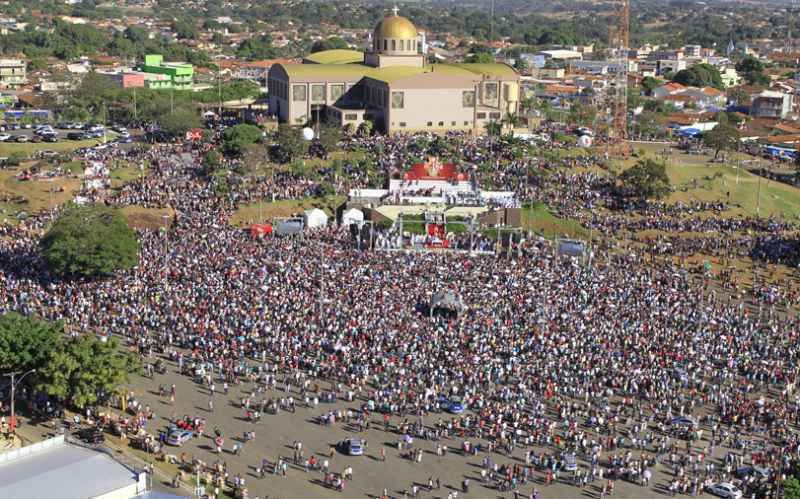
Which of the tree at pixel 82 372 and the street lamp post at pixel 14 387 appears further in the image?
the tree at pixel 82 372

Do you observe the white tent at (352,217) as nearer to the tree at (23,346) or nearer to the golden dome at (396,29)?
the tree at (23,346)

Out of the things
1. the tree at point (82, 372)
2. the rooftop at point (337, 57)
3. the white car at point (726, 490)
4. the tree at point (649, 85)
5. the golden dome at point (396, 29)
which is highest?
the golden dome at point (396, 29)

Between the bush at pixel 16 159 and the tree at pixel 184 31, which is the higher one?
the tree at pixel 184 31

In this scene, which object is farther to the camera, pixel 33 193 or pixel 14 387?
pixel 33 193

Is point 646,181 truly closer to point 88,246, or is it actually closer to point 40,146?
point 88,246

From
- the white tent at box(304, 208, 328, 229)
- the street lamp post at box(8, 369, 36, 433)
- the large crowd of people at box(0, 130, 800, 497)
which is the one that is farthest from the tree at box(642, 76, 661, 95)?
the street lamp post at box(8, 369, 36, 433)

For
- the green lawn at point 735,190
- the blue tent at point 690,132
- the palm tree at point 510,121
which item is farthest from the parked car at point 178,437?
the blue tent at point 690,132

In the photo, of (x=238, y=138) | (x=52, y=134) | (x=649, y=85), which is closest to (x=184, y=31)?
(x=649, y=85)
